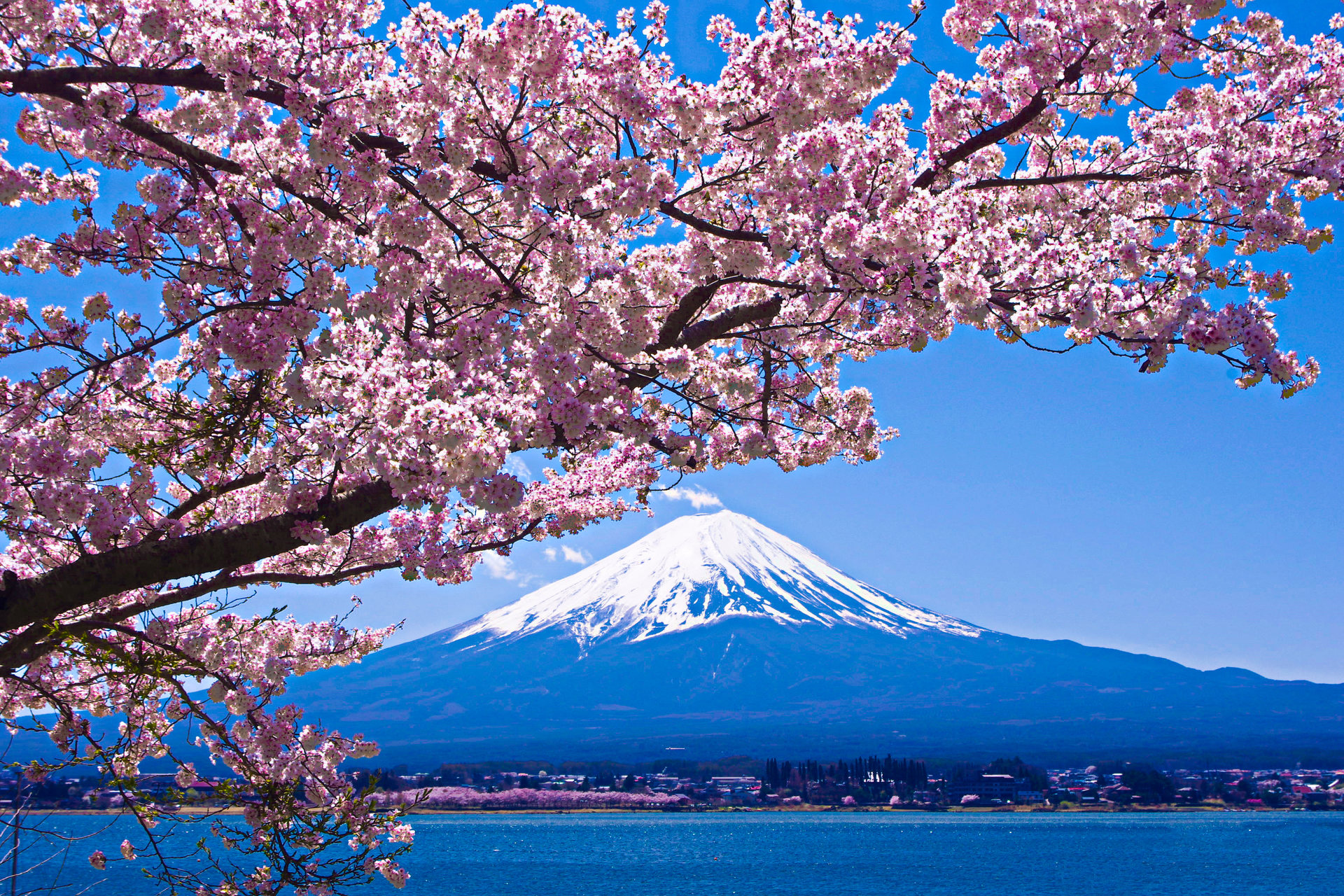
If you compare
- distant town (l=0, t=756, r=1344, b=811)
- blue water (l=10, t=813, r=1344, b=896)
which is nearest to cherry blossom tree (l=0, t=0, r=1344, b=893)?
blue water (l=10, t=813, r=1344, b=896)

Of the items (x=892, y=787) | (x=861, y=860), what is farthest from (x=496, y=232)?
(x=892, y=787)

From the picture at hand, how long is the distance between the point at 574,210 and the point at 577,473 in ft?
16.9

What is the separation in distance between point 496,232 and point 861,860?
374 feet

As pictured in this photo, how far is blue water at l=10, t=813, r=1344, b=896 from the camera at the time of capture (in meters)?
83.3

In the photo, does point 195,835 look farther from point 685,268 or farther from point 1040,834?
point 685,268

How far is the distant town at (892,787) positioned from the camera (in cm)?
17412

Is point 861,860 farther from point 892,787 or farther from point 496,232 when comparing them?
point 496,232

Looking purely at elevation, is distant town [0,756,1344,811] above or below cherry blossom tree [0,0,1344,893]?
below

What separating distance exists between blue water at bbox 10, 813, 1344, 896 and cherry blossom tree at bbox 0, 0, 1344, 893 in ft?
199

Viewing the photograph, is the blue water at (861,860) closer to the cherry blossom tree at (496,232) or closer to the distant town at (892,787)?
the distant town at (892,787)

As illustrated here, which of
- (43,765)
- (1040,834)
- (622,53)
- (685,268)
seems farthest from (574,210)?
(1040,834)

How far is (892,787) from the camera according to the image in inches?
6772

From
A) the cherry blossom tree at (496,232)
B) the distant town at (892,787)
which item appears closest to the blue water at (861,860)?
the distant town at (892,787)

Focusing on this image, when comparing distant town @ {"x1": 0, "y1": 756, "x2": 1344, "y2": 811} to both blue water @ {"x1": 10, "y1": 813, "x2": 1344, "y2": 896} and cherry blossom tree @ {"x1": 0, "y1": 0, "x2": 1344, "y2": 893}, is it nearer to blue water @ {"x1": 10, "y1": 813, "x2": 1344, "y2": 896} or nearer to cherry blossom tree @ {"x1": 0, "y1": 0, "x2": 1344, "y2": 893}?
blue water @ {"x1": 10, "y1": 813, "x2": 1344, "y2": 896}
